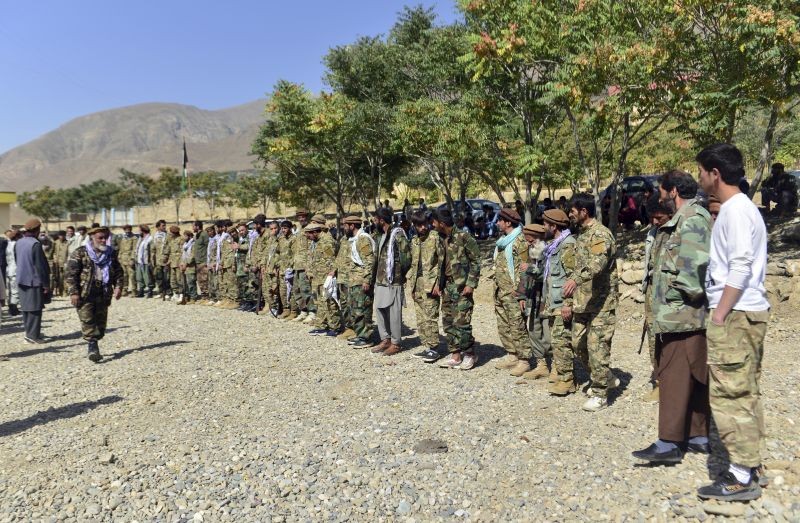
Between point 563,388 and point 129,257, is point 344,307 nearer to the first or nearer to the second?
point 563,388

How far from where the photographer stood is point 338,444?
4.28 meters

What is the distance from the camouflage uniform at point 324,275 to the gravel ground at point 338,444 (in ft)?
3.83

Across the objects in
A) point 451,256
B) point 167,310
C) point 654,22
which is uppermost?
point 654,22

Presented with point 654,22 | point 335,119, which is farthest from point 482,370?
point 335,119

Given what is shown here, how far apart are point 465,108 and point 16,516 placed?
11.0 metres

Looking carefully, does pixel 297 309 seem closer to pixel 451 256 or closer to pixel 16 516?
pixel 451 256

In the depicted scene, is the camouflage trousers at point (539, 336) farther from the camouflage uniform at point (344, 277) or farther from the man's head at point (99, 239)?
the man's head at point (99, 239)

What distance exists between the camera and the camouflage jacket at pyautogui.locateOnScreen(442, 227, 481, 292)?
6227mm

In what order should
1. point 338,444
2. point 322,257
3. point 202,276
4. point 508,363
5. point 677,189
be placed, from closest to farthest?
point 677,189
point 338,444
point 508,363
point 322,257
point 202,276

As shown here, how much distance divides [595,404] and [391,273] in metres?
2.88

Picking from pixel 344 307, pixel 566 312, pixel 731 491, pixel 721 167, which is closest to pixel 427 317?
pixel 344 307

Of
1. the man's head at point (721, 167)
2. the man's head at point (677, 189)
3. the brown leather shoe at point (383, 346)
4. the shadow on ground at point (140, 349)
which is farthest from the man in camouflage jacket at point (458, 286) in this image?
the shadow on ground at point (140, 349)

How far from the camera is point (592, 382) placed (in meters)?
4.78

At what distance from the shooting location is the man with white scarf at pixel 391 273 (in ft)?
22.2
